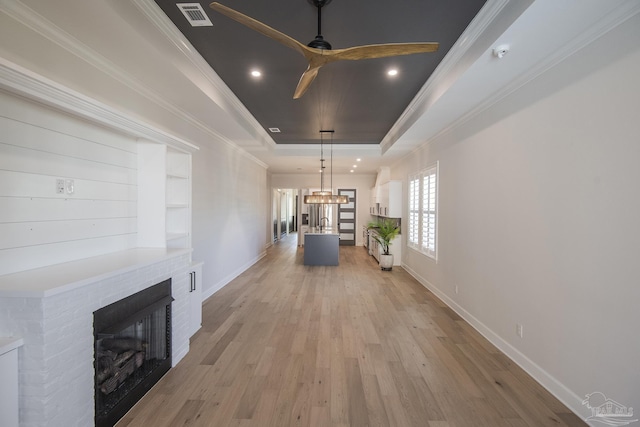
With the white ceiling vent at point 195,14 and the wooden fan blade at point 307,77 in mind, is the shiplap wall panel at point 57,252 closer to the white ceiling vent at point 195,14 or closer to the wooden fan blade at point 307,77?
the white ceiling vent at point 195,14

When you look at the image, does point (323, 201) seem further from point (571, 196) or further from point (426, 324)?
point (571, 196)

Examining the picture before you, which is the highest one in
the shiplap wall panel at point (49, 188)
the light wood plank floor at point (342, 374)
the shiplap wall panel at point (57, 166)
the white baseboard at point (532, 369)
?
the shiplap wall panel at point (57, 166)

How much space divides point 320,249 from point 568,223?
5.59 meters

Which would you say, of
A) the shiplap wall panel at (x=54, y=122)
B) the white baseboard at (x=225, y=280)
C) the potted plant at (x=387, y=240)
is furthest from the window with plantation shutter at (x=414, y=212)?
the shiplap wall panel at (x=54, y=122)

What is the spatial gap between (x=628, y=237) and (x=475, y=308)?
83.0 inches

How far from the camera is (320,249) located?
7.40 m

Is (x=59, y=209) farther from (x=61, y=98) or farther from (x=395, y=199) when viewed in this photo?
(x=395, y=199)

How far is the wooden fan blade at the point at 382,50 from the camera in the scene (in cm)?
180

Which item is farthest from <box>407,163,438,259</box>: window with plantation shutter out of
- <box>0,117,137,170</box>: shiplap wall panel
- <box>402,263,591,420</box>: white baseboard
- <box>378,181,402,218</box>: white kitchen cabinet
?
<box>0,117,137,170</box>: shiplap wall panel

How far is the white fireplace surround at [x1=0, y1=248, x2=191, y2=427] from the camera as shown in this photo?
154 cm

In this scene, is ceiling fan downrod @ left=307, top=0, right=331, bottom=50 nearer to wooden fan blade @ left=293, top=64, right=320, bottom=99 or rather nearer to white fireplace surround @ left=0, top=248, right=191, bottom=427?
wooden fan blade @ left=293, top=64, right=320, bottom=99

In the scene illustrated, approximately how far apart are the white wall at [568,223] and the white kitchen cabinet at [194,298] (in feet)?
11.1

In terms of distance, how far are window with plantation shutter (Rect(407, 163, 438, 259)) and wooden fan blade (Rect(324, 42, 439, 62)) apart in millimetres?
3409

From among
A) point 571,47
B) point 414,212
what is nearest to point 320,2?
point 571,47
